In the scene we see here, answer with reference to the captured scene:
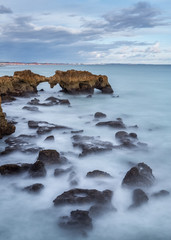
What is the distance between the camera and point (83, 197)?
20.2 ft

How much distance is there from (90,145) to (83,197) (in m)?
3.78

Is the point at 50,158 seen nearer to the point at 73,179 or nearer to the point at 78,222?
the point at 73,179

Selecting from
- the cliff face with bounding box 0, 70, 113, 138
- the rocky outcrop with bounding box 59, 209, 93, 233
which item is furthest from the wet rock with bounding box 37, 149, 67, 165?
the cliff face with bounding box 0, 70, 113, 138

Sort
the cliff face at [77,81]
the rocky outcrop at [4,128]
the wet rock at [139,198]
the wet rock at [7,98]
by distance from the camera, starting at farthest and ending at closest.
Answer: the cliff face at [77,81] → the wet rock at [7,98] → the rocky outcrop at [4,128] → the wet rock at [139,198]

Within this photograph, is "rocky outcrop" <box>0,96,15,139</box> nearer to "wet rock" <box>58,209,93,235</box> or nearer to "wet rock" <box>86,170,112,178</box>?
"wet rock" <box>86,170,112,178</box>

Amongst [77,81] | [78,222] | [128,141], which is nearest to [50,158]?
[78,222]

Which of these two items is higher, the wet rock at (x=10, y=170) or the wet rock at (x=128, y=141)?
the wet rock at (x=128, y=141)

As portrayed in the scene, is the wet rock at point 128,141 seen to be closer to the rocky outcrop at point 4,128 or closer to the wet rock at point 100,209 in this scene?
the wet rock at point 100,209

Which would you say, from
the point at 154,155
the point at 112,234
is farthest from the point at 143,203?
the point at 154,155

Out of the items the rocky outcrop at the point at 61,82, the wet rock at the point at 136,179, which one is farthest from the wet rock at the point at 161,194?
the rocky outcrop at the point at 61,82

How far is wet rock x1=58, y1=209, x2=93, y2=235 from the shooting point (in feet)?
17.4

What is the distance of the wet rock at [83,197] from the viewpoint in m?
6.10

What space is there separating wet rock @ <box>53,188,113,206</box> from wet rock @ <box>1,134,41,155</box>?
331cm

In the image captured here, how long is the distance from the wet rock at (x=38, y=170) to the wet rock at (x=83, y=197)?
130 cm
